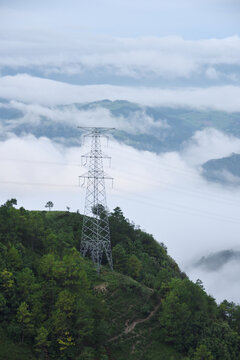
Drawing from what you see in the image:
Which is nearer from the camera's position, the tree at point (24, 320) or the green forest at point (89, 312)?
the tree at point (24, 320)

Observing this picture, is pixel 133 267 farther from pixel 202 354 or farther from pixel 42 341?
pixel 42 341

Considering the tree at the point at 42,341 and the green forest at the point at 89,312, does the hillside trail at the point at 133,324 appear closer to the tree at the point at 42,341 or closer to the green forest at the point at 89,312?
the green forest at the point at 89,312

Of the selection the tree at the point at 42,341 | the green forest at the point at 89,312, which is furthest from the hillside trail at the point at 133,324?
the tree at the point at 42,341

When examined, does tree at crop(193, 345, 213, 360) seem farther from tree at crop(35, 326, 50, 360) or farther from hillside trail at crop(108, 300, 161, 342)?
tree at crop(35, 326, 50, 360)

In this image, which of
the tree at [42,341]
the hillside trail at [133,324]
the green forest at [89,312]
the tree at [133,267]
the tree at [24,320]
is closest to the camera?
the tree at [42,341]

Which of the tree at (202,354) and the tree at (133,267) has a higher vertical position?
the tree at (133,267)

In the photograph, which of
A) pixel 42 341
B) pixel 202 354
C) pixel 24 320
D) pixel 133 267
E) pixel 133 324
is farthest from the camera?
pixel 133 267

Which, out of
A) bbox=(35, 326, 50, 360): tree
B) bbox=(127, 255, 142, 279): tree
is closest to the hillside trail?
bbox=(35, 326, 50, 360): tree

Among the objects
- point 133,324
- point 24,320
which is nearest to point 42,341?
point 24,320

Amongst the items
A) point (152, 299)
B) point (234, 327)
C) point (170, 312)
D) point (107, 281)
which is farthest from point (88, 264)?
point (234, 327)

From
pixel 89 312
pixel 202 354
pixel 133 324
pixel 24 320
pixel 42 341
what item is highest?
pixel 89 312
